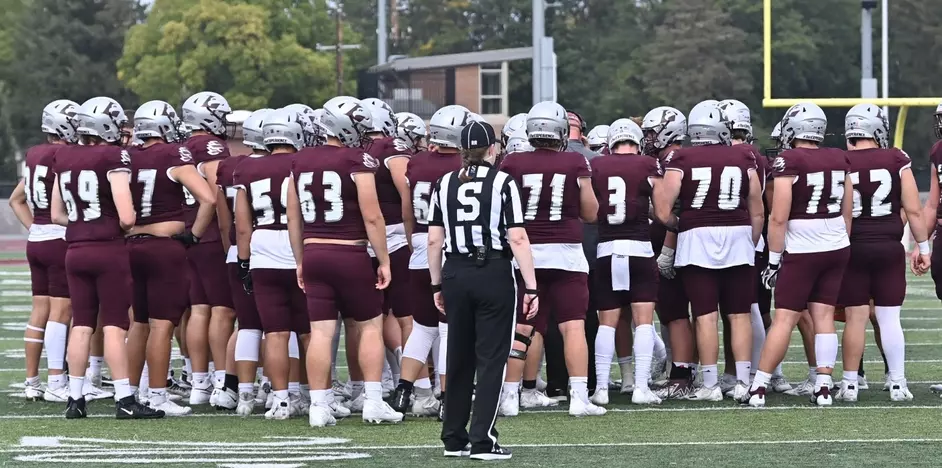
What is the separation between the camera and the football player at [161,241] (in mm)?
10141

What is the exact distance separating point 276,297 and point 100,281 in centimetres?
104

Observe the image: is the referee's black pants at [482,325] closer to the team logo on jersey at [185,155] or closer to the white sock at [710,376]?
the team logo on jersey at [185,155]

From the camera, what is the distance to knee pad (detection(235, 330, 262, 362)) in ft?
33.4

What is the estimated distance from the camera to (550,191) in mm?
9703

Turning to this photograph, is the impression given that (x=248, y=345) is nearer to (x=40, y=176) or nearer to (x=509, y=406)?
(x=509, y=406)

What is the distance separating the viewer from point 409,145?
10898mm

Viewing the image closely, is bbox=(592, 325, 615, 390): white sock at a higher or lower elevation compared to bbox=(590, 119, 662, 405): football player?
lower

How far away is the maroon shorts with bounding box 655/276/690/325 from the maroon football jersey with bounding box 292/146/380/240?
245 centimetres

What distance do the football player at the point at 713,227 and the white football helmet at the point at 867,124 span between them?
650mm

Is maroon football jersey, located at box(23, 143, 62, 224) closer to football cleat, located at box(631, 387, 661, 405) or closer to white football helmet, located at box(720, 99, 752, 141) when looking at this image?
football cleat, located at box(631, 387, 661, 405)

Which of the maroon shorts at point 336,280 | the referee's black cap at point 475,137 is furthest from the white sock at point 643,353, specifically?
the referee's black cap at point 475,137

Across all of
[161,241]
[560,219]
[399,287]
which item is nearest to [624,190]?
[560,219]

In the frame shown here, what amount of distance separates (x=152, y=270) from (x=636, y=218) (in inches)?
118

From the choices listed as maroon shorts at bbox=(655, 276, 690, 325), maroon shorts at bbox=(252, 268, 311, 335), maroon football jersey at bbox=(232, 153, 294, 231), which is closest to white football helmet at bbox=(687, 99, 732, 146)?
maroon shorts at bbox=(655, 276, 690, 325)
